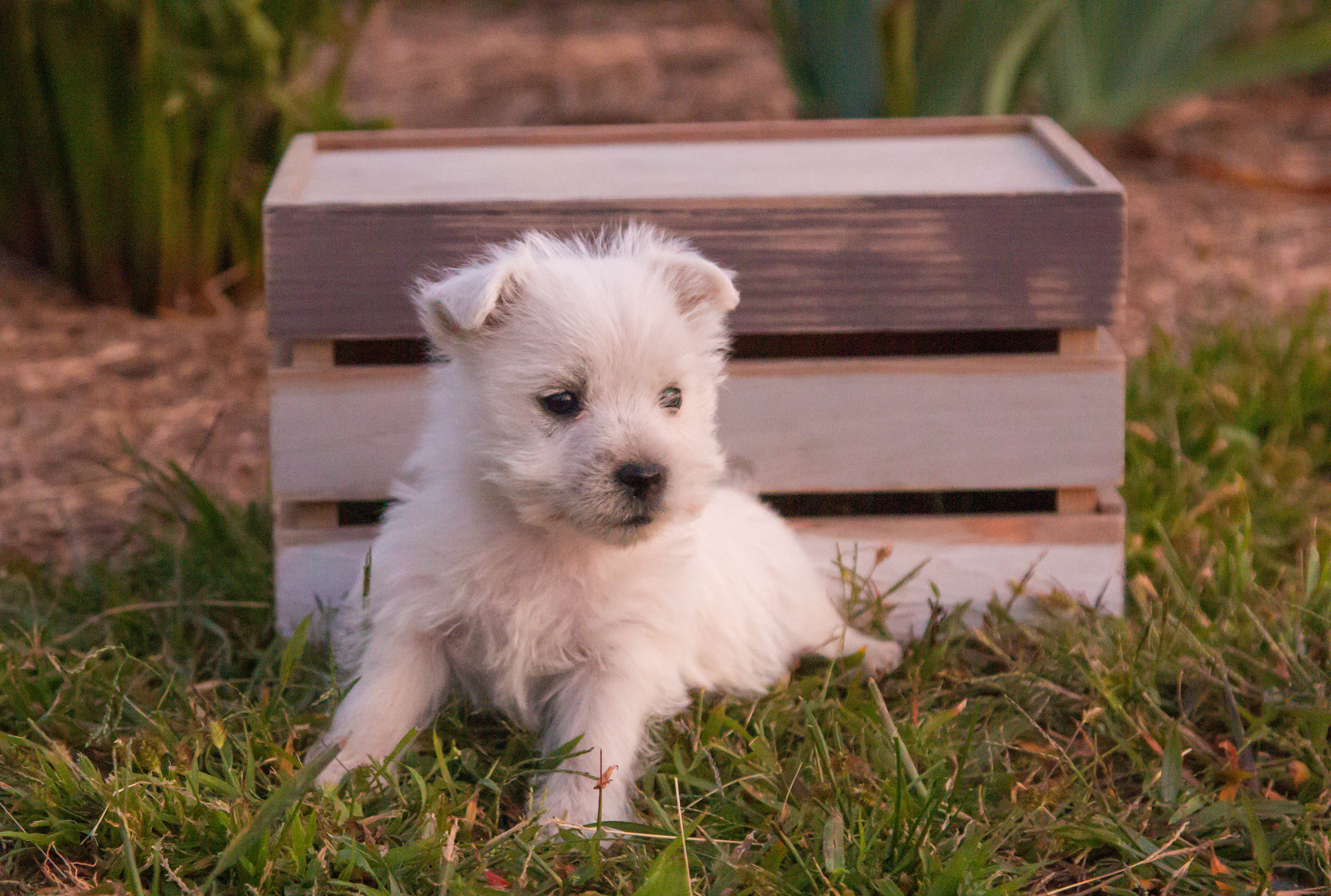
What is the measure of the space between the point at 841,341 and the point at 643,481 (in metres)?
1.24

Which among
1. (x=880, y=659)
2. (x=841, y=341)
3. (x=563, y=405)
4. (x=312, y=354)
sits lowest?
(x=880, y=659)

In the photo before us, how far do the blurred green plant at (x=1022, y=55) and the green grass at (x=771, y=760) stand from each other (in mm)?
2485

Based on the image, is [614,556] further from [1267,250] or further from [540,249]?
[1267,250]

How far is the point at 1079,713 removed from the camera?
9.41 feet

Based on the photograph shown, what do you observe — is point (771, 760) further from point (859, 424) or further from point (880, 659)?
point (859, 424)

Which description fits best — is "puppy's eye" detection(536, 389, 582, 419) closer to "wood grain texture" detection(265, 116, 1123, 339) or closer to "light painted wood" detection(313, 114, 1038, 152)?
"wood grain texture" detection(265, 116, 1123, 339)

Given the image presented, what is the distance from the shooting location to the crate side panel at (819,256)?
2.95 metres

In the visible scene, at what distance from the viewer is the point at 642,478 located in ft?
7.54

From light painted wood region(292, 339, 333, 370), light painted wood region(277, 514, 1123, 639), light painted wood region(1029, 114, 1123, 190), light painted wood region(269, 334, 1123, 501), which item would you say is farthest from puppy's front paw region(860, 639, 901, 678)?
light painted wood region(292, 339, 333, 370)

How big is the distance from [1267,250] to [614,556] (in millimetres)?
Answer: 4812

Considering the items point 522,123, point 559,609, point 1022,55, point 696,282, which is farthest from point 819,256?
point 522,123

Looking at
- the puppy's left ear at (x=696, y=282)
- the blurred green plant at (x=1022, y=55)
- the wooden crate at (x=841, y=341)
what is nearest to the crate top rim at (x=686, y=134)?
the wooden crate at (x=841, y=341)

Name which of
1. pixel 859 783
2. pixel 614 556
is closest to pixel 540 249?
pixel 614 556

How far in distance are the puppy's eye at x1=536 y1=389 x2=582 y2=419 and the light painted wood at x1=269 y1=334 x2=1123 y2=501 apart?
765 mm
